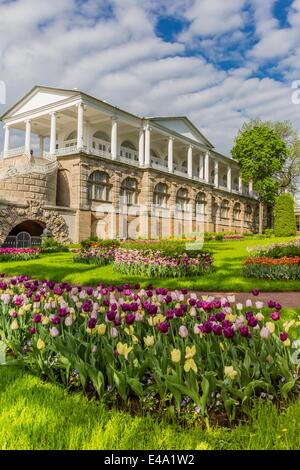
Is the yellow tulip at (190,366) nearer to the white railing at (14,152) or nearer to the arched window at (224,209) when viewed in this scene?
the white railing at (14,152)

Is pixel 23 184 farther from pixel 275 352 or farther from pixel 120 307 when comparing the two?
pixel 275 352

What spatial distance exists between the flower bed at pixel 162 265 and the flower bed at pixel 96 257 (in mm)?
2845

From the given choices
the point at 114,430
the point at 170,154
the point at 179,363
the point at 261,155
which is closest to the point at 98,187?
the point at 170,154

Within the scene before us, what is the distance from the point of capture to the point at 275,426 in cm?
237

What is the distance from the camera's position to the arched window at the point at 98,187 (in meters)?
29.9

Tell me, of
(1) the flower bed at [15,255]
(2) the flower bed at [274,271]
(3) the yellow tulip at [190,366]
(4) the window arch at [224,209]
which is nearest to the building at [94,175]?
(4) the window arch at [224,209]

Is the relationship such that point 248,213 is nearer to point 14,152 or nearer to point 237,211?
point 237,211

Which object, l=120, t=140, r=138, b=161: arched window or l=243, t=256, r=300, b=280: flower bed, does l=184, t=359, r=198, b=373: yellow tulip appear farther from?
l=120, t=140, r=138, b=161: arched window

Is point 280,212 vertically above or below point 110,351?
above

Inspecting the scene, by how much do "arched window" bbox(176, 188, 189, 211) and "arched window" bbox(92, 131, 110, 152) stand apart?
10.3 metres

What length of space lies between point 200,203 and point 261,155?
32.9 ft

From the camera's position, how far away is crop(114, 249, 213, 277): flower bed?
424 inches
